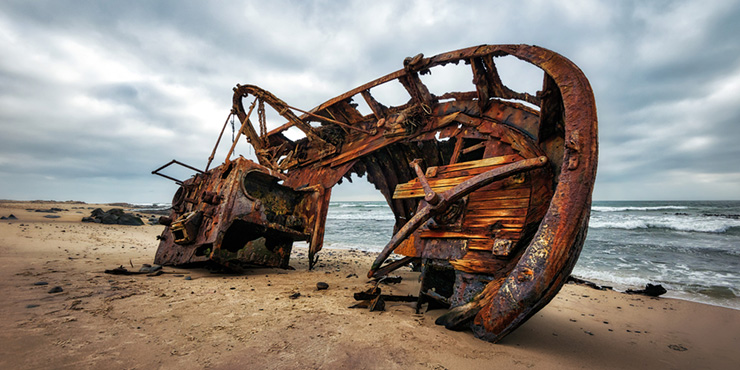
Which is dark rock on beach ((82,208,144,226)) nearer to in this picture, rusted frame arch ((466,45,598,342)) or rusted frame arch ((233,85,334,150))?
rusted frame arch ((233,85,334,150))

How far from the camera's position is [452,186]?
11.6ft

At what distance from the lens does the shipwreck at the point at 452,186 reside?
227 centimetres

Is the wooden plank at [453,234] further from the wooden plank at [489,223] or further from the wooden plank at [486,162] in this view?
the wooden plank at [486,162]

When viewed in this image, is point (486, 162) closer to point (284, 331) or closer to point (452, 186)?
point (452, 186)

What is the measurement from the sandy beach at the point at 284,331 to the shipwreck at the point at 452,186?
0.44 meters

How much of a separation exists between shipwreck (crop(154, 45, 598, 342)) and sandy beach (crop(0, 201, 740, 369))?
1.45 feet

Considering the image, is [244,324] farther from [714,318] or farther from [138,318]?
[714,318]

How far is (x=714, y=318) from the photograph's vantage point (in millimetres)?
4109

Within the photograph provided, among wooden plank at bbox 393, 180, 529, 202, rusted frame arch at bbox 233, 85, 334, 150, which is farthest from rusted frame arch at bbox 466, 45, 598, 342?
rusted frame arch at bbox 233, 85, 334, 150

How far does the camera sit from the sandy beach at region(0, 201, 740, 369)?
2016 mm

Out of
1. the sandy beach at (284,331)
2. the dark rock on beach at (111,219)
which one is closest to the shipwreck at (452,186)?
the sandy beach at (284,331)

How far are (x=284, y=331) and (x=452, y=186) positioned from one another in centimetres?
231

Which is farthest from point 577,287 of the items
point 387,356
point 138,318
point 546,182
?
point 138,318

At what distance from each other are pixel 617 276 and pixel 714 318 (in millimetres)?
3371
